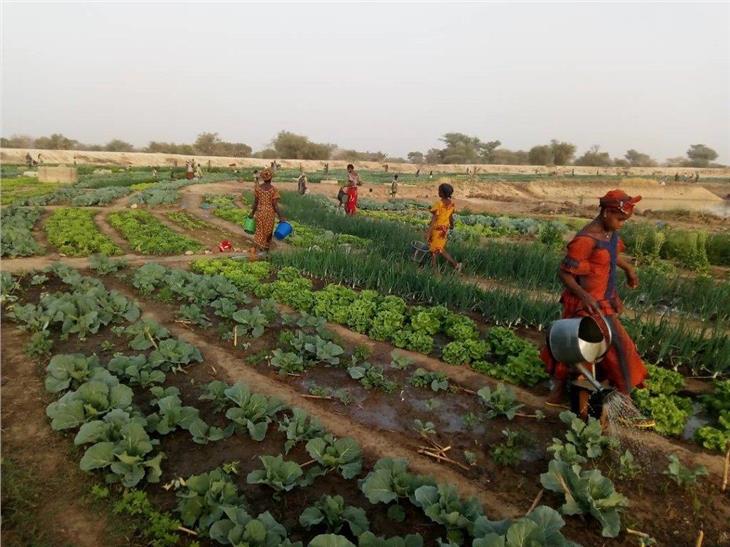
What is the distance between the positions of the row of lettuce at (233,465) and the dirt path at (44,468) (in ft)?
0.51

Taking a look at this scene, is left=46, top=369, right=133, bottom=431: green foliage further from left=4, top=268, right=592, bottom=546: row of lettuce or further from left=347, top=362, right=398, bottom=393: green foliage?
left=347, top=362, right=398, bottom=393: green foliage

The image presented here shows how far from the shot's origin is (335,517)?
2.72m

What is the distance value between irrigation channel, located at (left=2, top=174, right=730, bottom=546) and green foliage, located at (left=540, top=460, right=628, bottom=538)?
1 centimetres

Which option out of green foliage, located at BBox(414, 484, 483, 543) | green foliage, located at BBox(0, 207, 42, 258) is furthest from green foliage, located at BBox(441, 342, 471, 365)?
green foliage, located at BBox(0, 207, 42, 258)

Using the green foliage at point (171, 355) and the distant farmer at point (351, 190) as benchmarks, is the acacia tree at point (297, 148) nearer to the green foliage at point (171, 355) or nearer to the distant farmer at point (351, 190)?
the distant farmer at point (351, 190)

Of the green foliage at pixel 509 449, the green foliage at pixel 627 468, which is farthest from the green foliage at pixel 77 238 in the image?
the green foliage at pixel 627 468

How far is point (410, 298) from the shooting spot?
22.4 feet

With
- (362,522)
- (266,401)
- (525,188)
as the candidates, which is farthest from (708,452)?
(525,188)

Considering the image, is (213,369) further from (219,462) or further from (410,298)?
(410,298)

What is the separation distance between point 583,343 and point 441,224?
4.43 meters

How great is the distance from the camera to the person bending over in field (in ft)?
24.4

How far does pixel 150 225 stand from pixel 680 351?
11835 millimetres

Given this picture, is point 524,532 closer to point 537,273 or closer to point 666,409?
point 666,409

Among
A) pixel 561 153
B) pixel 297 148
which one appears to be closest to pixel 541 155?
pixel 561 153
